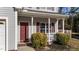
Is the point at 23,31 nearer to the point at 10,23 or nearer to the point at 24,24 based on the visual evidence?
the point at 24,24

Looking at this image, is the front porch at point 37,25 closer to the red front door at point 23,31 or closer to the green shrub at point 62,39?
the red front door at point 23,31

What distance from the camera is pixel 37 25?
15.5m

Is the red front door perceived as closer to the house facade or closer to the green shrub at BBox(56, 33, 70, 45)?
the house facade

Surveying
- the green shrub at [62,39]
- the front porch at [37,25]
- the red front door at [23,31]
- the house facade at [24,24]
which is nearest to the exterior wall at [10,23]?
the house facade at [24,24]

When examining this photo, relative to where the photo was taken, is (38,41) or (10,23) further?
(38,41)

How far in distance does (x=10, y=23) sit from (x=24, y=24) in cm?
429

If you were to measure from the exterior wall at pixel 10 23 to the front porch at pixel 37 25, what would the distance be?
3.22 m

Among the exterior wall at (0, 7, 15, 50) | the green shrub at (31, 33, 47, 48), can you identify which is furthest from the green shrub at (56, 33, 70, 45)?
the exterior wall at (0, 7, 15, 50)

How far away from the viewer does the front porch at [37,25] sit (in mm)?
14359

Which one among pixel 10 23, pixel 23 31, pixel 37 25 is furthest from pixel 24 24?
pixel 10 23

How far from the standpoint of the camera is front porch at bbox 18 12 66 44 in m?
14.4
